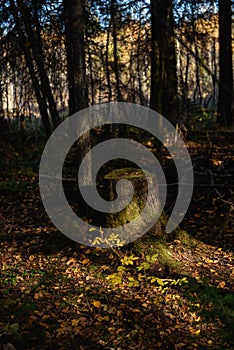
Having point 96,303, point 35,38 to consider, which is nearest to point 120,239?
point 96,303

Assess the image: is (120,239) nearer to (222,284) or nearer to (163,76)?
(222,284)

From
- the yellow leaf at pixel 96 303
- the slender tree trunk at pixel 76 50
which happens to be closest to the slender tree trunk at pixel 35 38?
the slender tree trunk at pixel 76 50

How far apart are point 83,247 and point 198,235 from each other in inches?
80.9

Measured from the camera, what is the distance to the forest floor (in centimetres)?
407

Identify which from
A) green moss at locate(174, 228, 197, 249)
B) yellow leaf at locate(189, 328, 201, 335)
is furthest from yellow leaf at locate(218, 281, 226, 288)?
green moss at locate(174, 228, 197, 249)

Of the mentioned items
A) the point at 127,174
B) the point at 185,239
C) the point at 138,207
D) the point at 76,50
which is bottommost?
the point at 185,239

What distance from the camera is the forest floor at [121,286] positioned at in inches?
160

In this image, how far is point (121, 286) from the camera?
5230 mm

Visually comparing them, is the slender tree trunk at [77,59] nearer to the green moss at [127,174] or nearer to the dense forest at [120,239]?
the dense forest at [120,239]

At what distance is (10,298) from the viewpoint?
16.2ft

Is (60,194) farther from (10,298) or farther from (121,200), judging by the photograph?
(10,298)

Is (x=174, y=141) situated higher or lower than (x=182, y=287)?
Result: higher

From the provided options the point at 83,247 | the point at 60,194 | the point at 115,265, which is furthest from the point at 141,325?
the point at 60,194

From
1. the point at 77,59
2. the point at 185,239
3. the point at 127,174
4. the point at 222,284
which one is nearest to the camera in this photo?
the point at 222,284
